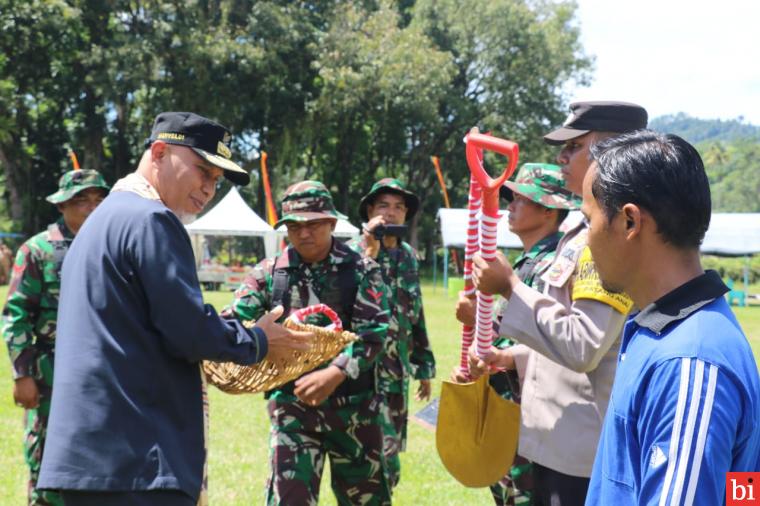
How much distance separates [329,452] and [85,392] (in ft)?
6.50

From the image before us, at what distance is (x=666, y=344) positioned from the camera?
1569 millimetres

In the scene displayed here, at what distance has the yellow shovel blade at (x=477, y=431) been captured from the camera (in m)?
3.40

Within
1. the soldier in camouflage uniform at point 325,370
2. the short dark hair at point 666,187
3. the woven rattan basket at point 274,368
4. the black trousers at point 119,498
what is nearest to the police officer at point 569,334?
the woven rattan basket at point 274,368

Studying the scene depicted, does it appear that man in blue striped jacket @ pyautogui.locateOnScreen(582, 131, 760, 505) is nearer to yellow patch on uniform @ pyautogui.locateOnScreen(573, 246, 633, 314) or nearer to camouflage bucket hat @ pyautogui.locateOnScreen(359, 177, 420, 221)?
yellow patch on uniform @ pyautogui.locateOnScreen(573, 246, 633, 314)

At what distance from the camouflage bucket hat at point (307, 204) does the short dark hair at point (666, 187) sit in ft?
9.35

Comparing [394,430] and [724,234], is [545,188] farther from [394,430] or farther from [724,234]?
[724,234]

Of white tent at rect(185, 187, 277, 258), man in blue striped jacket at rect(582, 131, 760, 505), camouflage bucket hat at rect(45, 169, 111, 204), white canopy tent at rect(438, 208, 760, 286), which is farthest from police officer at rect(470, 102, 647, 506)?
white canopy tent at rect(438, 208, 760, 286)

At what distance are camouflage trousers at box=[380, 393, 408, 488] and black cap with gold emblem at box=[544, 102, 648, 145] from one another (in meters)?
3.06

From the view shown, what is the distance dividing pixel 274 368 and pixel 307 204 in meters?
1.17

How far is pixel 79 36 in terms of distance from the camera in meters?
30.6

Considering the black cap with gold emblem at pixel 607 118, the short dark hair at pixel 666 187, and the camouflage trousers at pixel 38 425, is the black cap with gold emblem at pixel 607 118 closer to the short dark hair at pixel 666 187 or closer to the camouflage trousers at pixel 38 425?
the short dark hair at pixel 666 187

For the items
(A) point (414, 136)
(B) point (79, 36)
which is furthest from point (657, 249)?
(A) point (414, 136)

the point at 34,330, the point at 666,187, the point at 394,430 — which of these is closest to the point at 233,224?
the point at 394,430

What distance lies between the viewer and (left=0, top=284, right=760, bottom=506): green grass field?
20.1 ft
